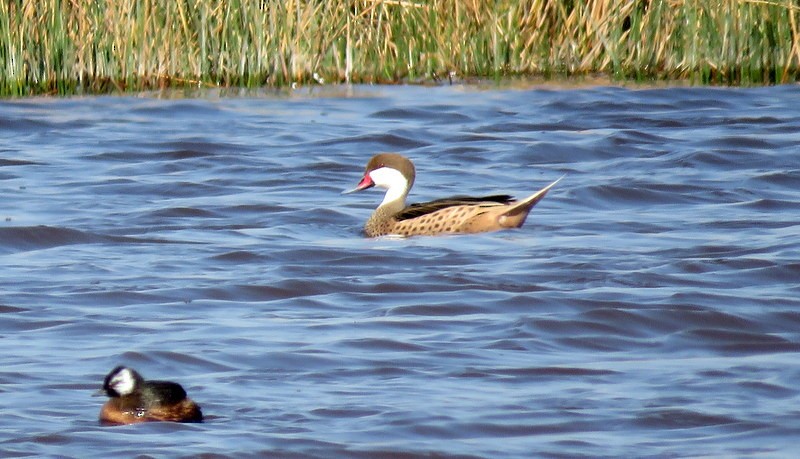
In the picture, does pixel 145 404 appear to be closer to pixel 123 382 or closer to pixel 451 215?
pixel 123 382

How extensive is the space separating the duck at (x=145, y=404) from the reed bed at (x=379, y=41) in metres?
8.01

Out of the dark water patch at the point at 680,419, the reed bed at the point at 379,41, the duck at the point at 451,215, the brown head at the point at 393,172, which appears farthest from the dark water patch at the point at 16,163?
the dark water patch at the point at 680,419

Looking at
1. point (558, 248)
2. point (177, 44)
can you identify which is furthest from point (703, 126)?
point (558, 248)

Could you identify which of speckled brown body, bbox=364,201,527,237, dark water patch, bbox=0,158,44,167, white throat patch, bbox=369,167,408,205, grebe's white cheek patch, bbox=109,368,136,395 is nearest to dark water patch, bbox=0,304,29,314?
grebe's white cheek patch, bbox=109,368,136,395

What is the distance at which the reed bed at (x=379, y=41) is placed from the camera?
1313cm

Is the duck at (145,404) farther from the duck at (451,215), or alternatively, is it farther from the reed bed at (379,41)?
the reed bed at (379,41)

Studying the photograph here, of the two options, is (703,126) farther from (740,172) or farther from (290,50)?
(290,50)

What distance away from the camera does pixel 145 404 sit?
16.4 ft

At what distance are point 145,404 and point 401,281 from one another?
2706 millimetres

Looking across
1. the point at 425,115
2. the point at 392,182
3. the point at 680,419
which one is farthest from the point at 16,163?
the point at 680,419

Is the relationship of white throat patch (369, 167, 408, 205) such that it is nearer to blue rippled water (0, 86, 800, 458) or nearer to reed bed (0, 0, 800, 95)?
blue rippled water (0, 86, 800, 458)

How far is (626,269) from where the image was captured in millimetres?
7754

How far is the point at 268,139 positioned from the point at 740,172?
12.0 ft

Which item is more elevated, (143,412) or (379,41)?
(379,41)
